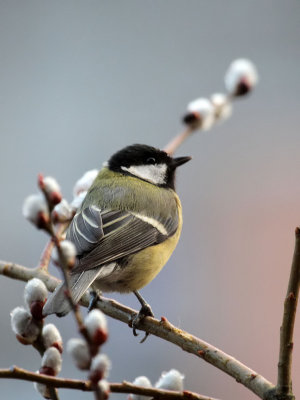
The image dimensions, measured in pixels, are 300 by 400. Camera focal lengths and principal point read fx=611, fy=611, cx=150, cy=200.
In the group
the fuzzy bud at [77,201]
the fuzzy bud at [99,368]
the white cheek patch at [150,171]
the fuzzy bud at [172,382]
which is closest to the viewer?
the fuzzy bud at [99,368]

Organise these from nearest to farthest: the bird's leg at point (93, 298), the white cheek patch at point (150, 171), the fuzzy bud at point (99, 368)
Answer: the fuzzy bud at point (99, 368), the bird's leg at point (93, 298), the white cheek patch at point (150, 171)

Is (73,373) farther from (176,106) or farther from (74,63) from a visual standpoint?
(74,63)

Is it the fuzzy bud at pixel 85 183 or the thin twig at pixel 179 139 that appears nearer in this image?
the thin twig at pixel 179 139

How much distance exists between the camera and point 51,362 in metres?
0.67

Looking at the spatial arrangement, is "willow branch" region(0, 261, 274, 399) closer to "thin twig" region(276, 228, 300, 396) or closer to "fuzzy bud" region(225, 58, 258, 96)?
"thin twig" region(276, 228, 300, 396)

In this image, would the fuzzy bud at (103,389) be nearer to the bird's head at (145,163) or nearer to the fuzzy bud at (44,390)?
the fuzzy bud at (44,390)

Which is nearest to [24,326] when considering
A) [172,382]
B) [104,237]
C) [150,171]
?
[172,382]

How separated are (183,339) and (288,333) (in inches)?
8.6

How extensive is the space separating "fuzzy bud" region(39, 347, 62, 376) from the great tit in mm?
348

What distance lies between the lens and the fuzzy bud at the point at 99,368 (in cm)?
52

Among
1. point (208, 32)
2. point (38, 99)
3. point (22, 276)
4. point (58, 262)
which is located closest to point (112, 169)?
point (22, 276)

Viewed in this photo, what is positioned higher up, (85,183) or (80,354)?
(85,183)

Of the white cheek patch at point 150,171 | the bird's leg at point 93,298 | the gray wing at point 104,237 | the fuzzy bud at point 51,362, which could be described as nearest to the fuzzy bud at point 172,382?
the fuzzy bud at point 51,362

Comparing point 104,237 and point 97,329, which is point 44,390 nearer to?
point 97,329
